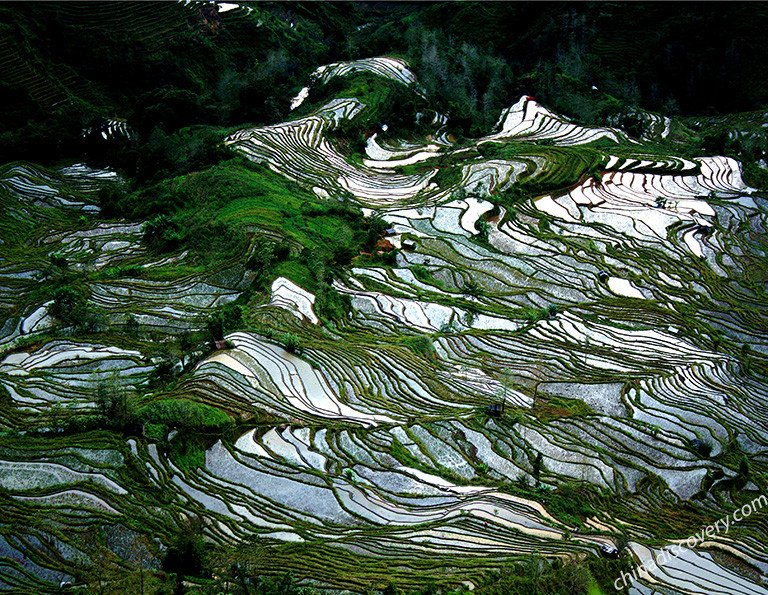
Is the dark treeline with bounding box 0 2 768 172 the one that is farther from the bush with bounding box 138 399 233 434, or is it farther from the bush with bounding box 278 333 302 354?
the bush with bounding box 138 399 233 434

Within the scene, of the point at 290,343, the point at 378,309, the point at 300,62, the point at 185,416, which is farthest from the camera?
the point at 300,62

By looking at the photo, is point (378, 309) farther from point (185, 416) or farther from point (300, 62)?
point (300, 62)

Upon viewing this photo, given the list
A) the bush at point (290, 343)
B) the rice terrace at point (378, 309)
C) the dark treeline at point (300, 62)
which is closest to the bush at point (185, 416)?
the rice terrace at point (378, 309)

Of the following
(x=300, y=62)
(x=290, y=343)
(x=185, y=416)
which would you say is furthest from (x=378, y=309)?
(x=300, y=62)

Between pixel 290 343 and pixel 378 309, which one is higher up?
pixel 290 343

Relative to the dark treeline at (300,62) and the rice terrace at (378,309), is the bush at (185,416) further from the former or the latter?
the dark treeline at (300,62)

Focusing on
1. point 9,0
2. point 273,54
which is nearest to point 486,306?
point 273,54
